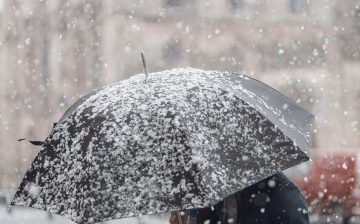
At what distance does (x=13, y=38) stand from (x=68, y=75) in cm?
356

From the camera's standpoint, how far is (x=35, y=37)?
32.7 metres

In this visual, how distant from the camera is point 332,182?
12.7 metres

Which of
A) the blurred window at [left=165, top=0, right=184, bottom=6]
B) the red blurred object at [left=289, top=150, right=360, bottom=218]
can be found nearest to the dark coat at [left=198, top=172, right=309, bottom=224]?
the red blurred object at [left=289, top=150, right=360, bottom=218]

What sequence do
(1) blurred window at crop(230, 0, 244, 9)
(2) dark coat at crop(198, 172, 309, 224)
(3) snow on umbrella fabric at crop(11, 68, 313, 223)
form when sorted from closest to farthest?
1. (3) snow on umbrella fabric at crop(11, 68, 313, 223)
2. (2) dark coat at crop(198, 172, 309, 224)
3. (1) blurred window at crop(230, 0, 244, 9)

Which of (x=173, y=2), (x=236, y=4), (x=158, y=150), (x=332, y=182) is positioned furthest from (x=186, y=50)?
(x=158, y=150)

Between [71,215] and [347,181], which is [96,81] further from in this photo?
[71,215]

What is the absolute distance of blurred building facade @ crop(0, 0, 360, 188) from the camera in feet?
96.7

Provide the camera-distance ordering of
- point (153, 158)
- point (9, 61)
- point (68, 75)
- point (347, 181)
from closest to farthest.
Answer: point (153, 158)
point (347, 181)
point (68, 75)
point (9, 61)

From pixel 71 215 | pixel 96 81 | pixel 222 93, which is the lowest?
pixel 71 215

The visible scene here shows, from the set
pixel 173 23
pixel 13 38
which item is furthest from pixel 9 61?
pixel 173 23

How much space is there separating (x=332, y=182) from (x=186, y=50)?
17.7m

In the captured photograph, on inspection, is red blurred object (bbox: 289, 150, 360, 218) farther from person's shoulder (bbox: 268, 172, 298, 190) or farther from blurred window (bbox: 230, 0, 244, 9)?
blurred window (bbox: 230, 0, 244, 9)

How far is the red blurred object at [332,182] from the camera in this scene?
12.6m

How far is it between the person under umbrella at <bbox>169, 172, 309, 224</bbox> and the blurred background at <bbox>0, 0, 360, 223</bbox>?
81.6 ft
